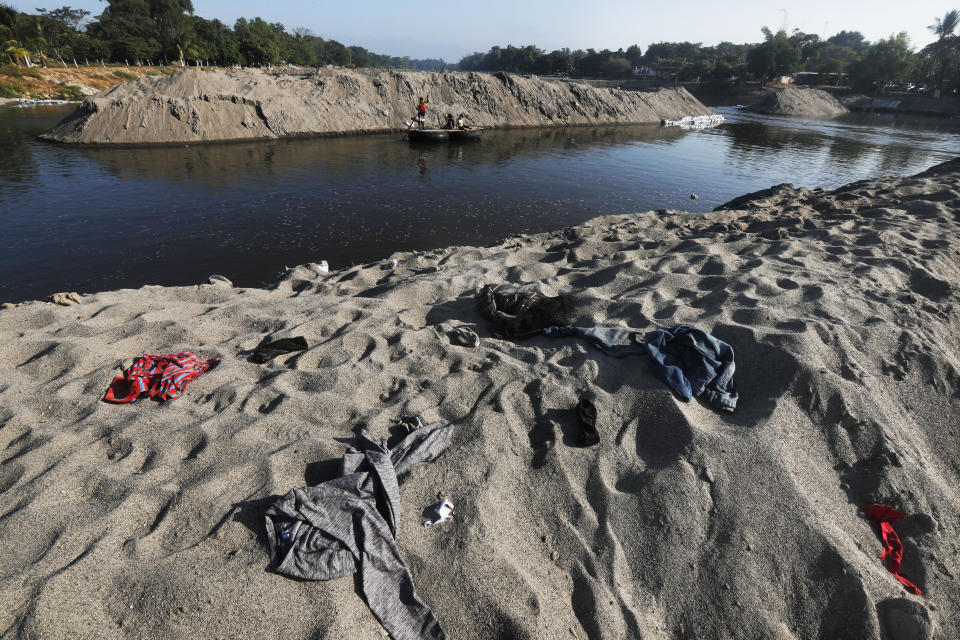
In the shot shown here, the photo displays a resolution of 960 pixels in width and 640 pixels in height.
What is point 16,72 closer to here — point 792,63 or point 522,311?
point 522,311

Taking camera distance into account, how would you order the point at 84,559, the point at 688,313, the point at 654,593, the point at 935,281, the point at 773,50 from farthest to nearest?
1. the point at 773,50
2. the point at 935,281
3. the point at 688,313
4. the point at 654,593
5. the point at 84,559

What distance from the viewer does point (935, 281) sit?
5.12 metres

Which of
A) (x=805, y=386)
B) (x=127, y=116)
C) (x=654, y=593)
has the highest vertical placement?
(x=127, y=116)

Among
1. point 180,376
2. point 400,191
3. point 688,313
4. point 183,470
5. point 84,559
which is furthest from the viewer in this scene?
point 400,191

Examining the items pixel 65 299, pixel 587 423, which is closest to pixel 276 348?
pixel 587 423

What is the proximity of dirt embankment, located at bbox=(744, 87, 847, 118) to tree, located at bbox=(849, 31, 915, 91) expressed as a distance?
1304cm

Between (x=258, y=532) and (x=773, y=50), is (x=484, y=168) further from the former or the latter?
(x=773, y=50)

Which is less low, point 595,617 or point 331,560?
point 331,560

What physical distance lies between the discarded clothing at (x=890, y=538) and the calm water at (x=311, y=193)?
29.8 ft

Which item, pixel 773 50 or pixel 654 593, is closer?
pixel 654 593

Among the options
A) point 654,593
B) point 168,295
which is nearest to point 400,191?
point 168,295

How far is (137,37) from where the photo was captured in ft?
160

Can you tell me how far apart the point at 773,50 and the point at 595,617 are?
89629 mm

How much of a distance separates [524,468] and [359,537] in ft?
4.10
